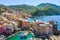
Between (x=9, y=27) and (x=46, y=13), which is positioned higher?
(x=9, y=27)

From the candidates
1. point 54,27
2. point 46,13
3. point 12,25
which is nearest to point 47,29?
point 54,27

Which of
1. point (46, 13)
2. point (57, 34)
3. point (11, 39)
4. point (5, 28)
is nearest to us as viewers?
point (11, 39)

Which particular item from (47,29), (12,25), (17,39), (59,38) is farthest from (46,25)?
(17,39)

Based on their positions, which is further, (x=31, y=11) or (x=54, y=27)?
(x=31, y=11)

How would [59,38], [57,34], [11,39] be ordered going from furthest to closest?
[57,34]
[59,38]
[11,39]

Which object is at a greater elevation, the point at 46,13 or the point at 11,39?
the point at 11,39

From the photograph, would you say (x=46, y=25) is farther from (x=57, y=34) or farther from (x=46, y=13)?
(x=46, y=13)

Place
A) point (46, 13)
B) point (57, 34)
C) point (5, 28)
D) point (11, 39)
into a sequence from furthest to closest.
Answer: point (46, 13), point (57, 34), point (5, 28), point (11, 39)

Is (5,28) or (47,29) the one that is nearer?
(5,28)

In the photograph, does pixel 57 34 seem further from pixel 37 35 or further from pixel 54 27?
pixel 37 35
